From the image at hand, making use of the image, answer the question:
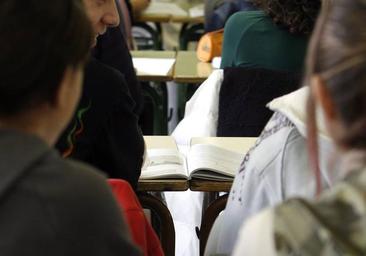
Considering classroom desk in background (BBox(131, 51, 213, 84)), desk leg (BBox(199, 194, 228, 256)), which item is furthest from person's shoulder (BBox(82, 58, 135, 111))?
A: classroom desk in background (BBox(131, 51, 213, 84))

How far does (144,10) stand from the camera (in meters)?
5.02

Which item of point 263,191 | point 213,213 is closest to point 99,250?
point 263,191

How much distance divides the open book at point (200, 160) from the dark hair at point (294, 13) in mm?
470

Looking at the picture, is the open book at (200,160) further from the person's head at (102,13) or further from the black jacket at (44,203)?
the black jacket at (44,203)

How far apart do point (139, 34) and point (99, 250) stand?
4317mm

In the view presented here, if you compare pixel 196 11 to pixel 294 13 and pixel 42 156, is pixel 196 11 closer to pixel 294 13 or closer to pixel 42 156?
pixel 294 13

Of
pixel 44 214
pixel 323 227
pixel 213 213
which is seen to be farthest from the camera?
pixel 213 213

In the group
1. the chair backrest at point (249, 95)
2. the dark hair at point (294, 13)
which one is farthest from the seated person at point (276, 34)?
the chair backrest at point (249, 95)

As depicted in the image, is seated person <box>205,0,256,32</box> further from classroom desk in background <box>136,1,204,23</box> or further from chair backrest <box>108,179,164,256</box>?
chair backrest <box>108,179,164,256</box>

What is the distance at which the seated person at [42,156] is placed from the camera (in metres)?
0.84

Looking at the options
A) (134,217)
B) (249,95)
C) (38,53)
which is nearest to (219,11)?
(249,95)

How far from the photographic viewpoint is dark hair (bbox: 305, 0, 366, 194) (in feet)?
2.66

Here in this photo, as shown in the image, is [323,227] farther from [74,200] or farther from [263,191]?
[263,191]

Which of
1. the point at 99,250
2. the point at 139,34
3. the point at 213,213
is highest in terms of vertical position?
the point at 99,250
